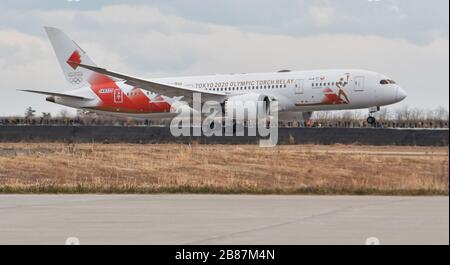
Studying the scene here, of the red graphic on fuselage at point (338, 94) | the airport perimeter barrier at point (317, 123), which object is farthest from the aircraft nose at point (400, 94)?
the airport perimeter barrier at point (317, 123)

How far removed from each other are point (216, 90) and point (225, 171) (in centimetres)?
2546

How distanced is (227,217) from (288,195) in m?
7.17

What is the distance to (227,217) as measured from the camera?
20.6 meters

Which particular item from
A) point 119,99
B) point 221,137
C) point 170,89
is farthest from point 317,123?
point 221,137

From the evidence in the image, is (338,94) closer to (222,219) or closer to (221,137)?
(221,137)

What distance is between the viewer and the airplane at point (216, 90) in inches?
2381

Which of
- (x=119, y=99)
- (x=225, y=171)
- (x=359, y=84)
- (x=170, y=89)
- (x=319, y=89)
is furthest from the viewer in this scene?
(x=119, y=99)

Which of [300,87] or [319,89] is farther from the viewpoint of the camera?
[300,87]

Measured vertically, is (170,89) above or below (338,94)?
above

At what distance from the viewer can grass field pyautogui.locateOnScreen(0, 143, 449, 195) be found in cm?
2927

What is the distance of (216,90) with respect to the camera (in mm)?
65438

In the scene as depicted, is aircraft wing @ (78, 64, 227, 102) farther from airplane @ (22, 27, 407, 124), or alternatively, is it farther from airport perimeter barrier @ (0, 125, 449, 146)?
airport perimeter barrier @ (0, 125, 449, 146)

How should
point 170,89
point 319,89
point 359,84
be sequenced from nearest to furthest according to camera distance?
point 359,84, point 319,89, point 170,89
